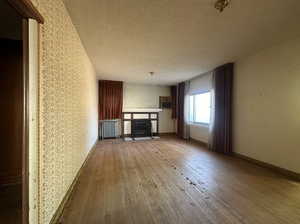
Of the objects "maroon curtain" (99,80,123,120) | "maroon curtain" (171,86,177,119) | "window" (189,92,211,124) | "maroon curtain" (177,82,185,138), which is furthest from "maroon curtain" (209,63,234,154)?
"maroon curtain" (99,80,123,120)

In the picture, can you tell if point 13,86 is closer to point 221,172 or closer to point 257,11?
point 257,11

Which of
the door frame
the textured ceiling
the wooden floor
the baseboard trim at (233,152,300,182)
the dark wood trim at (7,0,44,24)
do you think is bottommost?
the wooden floor

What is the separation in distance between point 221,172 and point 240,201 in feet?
3.01

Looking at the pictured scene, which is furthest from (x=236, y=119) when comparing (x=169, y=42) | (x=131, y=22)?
(x=131, y=22)

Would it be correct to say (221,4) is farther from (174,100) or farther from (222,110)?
(174,100)

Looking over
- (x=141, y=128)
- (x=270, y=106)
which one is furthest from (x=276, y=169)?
(x=141, y=128)

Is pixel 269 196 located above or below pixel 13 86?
below

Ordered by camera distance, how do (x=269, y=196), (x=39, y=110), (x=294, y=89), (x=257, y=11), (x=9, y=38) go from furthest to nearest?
(x=294, y=89) < (x=9, y=38) < (x=269, y=196) < (x=257, y=11) < (x=39, y=110)

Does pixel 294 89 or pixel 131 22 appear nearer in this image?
pixel 131 22

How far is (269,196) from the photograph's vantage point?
6.46 feet

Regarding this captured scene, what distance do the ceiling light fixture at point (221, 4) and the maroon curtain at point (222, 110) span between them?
2386 mm

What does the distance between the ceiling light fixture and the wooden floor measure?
2.37 meters

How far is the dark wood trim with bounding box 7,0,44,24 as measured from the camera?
0.95 metres

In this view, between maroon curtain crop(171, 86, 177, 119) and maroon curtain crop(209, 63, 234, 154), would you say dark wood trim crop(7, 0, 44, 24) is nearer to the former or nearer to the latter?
maroon curtain crop(209, 63, 234, 154)
